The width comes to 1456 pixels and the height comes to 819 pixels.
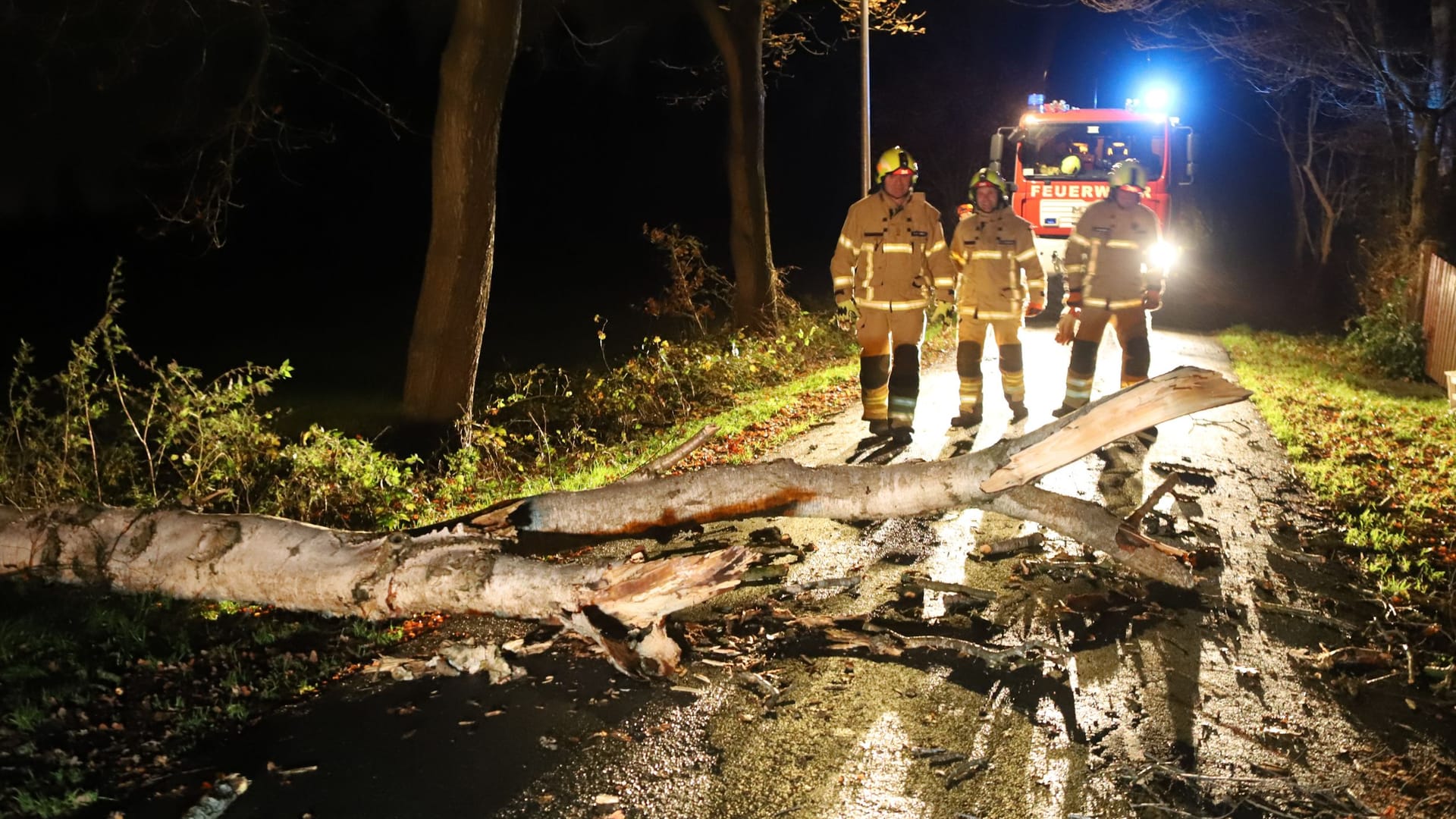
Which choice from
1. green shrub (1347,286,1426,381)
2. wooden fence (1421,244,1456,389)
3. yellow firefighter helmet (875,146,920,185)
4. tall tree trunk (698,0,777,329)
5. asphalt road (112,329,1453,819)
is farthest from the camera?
tall tree trunk (698,0,777,329)

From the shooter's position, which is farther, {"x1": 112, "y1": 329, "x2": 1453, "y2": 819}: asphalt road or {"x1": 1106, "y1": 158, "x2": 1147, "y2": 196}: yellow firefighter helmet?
{"x1": 1106, "y1": 158, "x2": 1147, "y2": 196}: yellow firefighter helmet

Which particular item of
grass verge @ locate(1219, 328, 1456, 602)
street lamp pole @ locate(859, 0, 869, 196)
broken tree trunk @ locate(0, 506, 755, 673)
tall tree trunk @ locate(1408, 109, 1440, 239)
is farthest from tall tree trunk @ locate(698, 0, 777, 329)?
broken tree trunk @ locate(0, 506, 755, 673)

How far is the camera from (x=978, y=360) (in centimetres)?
860

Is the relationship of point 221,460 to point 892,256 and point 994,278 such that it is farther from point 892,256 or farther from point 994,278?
point 994,278

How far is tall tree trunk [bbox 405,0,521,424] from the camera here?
→ 761cm

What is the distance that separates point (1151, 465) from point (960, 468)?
3201 mm

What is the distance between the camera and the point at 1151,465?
292 inches

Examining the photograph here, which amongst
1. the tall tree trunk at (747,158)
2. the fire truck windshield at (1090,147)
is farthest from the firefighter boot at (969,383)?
the fire truck windshield at (1090,147)

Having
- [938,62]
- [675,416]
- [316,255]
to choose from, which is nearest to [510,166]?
[316,255]

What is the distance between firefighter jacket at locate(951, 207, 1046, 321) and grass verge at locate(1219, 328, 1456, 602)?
7.60ft

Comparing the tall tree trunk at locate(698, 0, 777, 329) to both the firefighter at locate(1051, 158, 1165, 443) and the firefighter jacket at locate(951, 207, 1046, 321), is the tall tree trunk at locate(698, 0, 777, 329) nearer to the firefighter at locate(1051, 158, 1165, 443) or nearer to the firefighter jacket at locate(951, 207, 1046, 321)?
the firefighter jacket at locate(951, 207, 1046, 321)

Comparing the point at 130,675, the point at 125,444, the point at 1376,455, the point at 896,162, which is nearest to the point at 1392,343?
the point at 1376,455

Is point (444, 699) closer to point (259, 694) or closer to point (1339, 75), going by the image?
point (259, 694)

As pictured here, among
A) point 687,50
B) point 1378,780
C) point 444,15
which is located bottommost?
point 1378,780
